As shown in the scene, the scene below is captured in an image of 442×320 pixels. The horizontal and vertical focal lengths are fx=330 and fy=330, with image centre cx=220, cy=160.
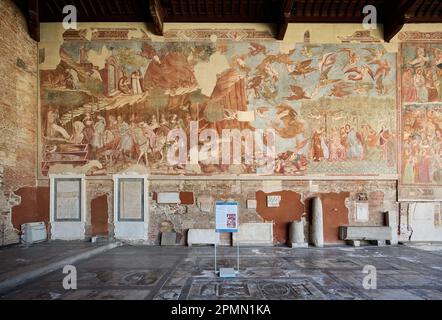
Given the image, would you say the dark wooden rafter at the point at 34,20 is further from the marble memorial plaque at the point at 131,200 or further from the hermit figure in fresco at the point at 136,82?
the marble memorial plaque at the point at 131,200

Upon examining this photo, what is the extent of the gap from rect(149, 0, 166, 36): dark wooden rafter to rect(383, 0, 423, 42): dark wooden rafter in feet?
25.8

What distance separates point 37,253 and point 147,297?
5.09m

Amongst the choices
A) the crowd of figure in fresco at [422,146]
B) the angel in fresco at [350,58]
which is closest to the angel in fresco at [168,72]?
the angel in fresco at [350,58]

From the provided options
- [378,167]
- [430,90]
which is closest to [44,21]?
A: [378,167]

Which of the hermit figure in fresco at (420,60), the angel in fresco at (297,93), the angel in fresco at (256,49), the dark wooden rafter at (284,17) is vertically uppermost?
the dark wooden rafter at (284,17)

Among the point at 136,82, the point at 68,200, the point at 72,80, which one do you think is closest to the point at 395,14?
the point at 136,82

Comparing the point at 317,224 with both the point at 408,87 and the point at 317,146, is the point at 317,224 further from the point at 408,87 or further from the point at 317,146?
the point at 408,87

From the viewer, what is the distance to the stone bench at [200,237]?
1122 centimetres

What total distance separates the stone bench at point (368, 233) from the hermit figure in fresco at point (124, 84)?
9059mm

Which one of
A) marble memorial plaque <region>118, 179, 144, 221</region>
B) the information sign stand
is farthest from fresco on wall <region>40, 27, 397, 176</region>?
the information sign stand

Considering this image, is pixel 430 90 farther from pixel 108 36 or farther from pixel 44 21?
pixel 44 21

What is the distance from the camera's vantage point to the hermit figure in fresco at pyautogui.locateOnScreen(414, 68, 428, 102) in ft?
38.7

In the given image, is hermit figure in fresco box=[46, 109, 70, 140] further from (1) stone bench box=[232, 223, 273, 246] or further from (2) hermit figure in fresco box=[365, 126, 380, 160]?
(2) hermit figure in fresco box=[365, 126, 380, 160]

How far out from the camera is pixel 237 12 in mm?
11867
